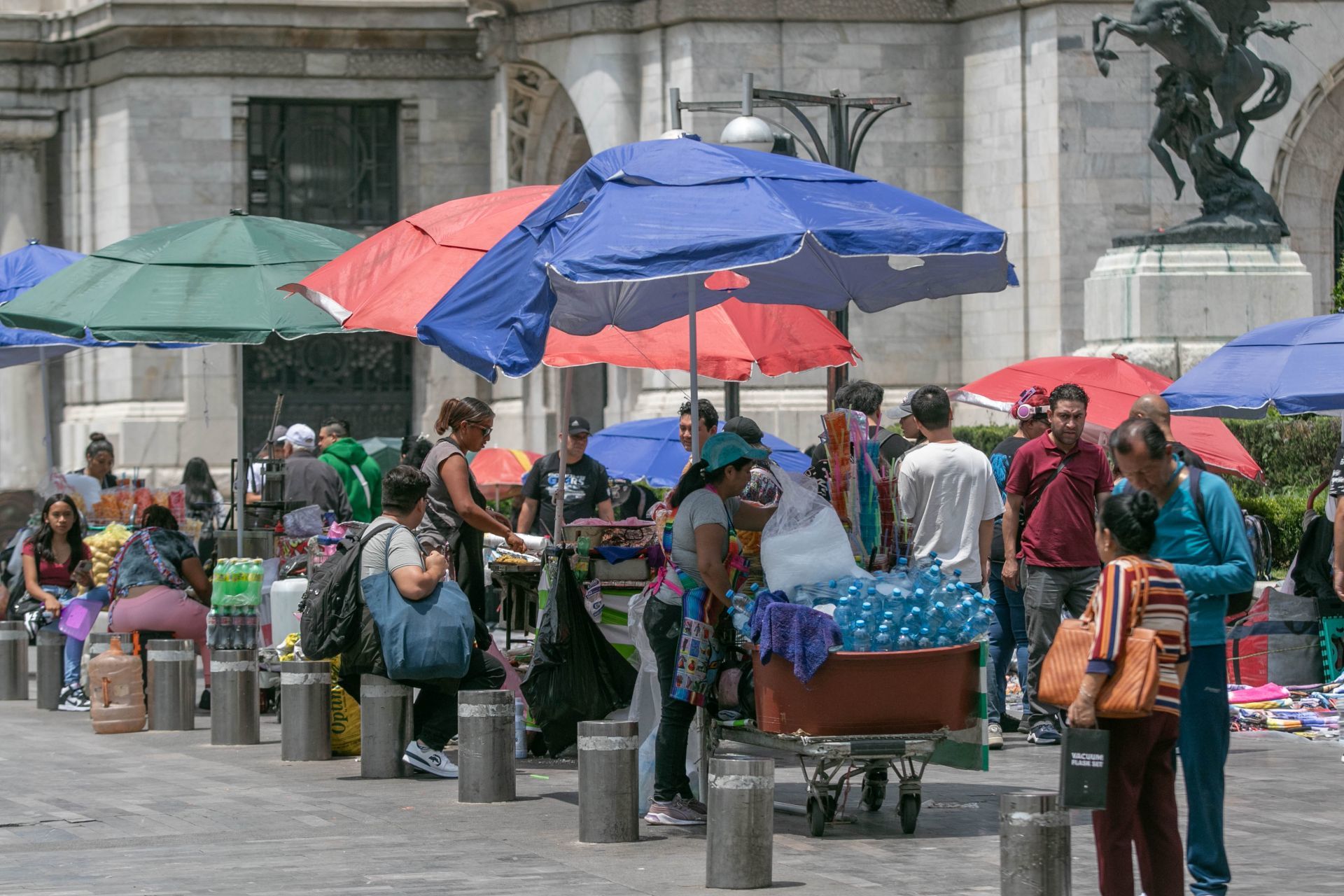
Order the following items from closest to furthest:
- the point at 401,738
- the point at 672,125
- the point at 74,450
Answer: the point at 401,738 < the point at 672,125 < the point at 74,450

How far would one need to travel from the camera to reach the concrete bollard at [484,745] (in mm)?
10023

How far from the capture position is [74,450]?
30797mm

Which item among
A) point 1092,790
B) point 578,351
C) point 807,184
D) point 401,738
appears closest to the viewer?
point 1092,790

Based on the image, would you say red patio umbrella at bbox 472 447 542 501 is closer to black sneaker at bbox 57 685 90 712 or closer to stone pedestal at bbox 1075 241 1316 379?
stone pedestal at bbox 1075 241 1316 379

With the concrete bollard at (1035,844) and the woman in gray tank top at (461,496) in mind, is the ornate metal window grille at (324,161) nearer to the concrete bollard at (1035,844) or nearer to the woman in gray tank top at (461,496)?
the woman in gray tank top at (461,496)

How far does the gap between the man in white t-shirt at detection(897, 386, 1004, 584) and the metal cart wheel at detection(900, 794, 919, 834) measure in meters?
2.20

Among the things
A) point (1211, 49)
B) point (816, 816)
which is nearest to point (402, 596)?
point (816, 816)

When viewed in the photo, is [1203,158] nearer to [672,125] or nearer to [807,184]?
[672,125]

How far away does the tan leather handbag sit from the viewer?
6914 mm

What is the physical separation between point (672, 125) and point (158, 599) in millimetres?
12709

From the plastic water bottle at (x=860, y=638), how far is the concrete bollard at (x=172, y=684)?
17.6 ft

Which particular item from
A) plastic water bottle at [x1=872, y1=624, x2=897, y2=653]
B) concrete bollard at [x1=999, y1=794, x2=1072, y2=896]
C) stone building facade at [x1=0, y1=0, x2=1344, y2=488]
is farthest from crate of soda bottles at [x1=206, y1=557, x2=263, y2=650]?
stone building facade at [x1=0, y1=0, x2=1344, y2=488]

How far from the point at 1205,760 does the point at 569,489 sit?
783 centimetres

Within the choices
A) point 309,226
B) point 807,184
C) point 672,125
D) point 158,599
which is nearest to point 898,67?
point 672,125
